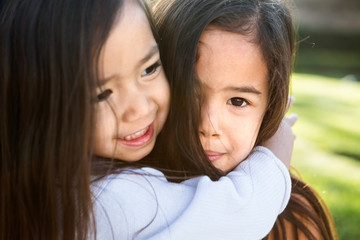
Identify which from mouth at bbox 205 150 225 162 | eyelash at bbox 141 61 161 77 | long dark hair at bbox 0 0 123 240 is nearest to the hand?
mouth at bbox 205 150 225 162

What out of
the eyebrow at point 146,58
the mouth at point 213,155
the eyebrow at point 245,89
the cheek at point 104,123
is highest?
the eyebrow at point 146,58

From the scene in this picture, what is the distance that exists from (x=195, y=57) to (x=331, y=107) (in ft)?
19.8

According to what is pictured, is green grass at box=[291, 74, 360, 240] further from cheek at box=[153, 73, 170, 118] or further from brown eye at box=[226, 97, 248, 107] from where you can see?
cheek at box=[153, 73, 170, 118]

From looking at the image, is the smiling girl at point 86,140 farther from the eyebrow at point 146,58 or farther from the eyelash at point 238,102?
the eyelash at point 238,102

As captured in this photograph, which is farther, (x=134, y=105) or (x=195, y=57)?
(x=195, y=57)

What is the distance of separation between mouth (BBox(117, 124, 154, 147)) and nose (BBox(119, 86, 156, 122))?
0.08 meters

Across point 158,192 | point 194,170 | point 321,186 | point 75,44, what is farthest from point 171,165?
point 321,186

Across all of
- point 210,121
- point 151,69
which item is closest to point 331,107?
point 210,121

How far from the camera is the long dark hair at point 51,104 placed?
1754 mm

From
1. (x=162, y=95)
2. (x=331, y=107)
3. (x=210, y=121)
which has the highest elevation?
(x=162, y=95)

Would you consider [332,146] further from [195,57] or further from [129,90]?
[129,90]

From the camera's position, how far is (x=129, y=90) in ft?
6.28

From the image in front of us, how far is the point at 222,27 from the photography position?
207cm

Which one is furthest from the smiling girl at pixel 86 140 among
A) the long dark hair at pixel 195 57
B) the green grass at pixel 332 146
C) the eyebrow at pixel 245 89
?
the green grass at pixel 332 146
